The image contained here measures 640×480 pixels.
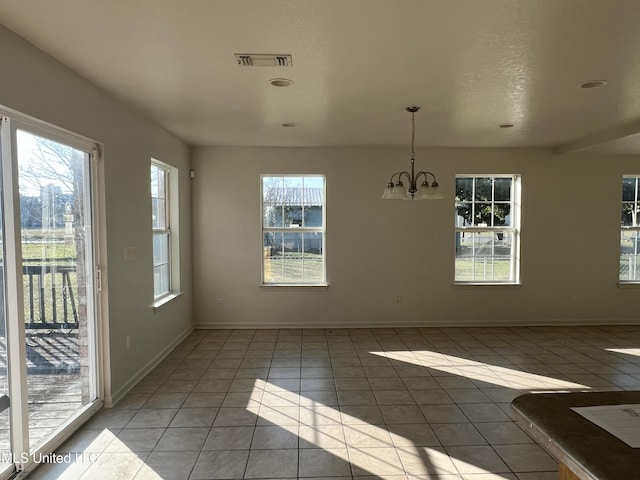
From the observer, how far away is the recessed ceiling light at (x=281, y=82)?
105 inches

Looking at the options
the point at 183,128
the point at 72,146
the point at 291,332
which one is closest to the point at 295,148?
the point at 183,128

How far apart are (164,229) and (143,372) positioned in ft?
5.30

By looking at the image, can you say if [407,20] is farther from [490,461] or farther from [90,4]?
[490,461]

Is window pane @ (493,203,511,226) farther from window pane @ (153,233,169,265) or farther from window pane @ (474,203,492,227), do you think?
window pane @ (153,233,169,265)

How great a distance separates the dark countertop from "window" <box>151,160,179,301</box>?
12.1 feet

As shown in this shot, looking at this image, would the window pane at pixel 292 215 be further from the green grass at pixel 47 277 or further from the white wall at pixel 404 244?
the green grass at pixel 47 277

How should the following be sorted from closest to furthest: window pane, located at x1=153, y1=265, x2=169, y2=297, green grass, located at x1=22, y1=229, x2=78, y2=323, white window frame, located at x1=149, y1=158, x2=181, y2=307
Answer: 1. green grass, located at x1=22, y1=229, x2=78, y2=323
2. window pane, located at x1=153, y1=265, x2=169, y2=297
3. white window frame, located at x1=149, y1=158, x2=181, y2=307

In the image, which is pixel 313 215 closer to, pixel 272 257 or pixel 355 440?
pixel 272 257

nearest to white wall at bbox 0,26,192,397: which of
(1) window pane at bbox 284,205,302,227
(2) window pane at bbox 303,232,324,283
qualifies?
(1) window pane at bbox 284,205,302,227

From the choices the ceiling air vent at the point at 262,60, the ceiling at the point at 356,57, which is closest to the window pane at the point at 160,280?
the ceiling at the point at 356,57

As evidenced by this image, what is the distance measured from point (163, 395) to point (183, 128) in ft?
8.73

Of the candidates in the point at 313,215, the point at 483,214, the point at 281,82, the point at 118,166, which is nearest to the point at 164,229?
the point at 118,166

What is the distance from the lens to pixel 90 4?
5.73ft

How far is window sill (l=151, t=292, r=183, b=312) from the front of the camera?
3904 mm
